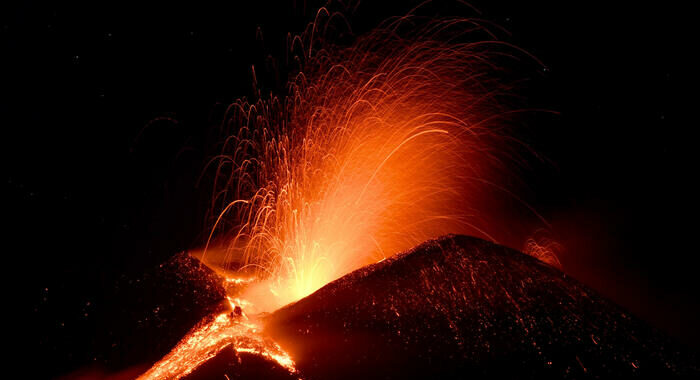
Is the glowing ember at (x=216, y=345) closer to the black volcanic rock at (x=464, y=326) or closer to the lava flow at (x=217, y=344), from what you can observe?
the lava flow at (x=217, y=344)

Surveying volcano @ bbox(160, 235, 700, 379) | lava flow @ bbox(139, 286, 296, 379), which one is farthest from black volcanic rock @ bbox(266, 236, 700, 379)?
lava flow @ bbox(139, 286, 296, 379)

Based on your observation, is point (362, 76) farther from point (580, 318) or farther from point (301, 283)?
point (580, 318)

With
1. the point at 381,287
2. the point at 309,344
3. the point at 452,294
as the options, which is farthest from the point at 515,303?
the point at 309,344

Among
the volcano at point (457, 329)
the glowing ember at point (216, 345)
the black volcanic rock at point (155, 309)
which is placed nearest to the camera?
the volcano at point (457, 329)

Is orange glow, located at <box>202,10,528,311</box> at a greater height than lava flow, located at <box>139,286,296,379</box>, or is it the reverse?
orange glow, located at <box>202,10,528,311</box>

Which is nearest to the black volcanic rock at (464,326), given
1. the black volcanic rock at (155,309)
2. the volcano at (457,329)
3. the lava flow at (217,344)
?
the volcano at (457,329)

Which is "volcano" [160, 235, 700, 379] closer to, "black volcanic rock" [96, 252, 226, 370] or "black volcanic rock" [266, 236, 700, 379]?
"black volcanic rock" [266, 236, 700, 379]

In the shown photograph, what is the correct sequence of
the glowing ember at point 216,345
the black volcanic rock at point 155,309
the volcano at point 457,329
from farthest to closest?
the black volcanic rock at point 155,309, the glowing ember at point 216,345, the volcano at point 457,329

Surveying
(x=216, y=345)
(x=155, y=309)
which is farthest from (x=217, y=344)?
(x=155, y=309)

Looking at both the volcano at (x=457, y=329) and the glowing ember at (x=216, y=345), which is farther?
the glowing ember at (x=216, y=345)
